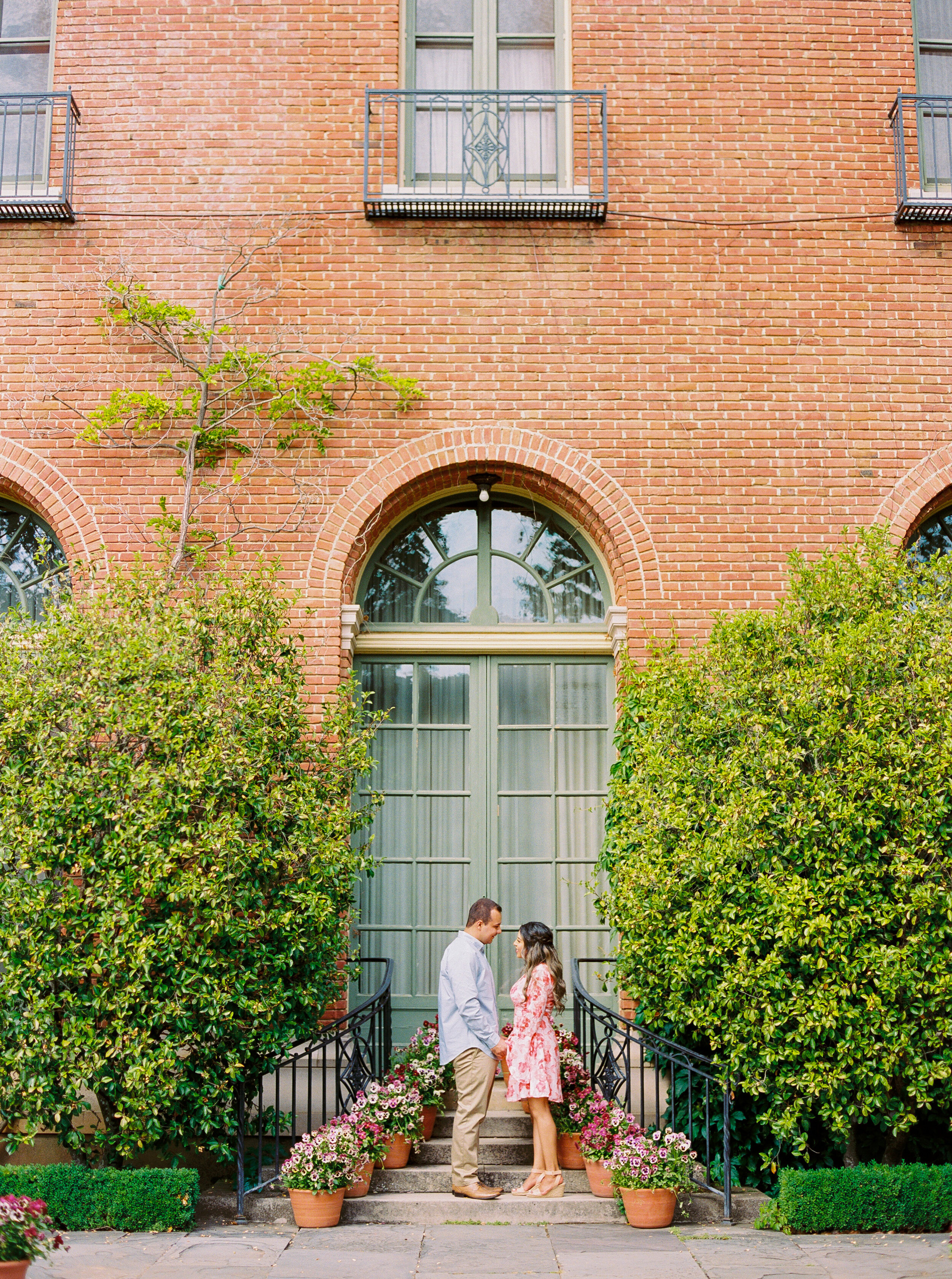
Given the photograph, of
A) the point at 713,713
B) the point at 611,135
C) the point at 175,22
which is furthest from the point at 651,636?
the point at 175,22

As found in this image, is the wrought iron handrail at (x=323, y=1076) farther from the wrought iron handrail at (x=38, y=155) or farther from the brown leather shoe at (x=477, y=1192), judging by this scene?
the wrought iron handrail at (x=38, y=155)

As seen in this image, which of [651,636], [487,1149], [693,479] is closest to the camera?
[487,1149]

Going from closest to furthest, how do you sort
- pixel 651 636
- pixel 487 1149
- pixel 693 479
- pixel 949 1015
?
pixel 949 1015 < pixel 487 1149 < pixel 651 636 < pixel 693 479

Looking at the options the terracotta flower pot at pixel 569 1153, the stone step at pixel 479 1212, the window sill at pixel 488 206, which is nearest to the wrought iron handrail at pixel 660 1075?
the terracotta flower pot at pixel 569 1153

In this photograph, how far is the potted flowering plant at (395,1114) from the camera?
6.71 meters

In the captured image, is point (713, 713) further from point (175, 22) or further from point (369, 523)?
point (175, 22)

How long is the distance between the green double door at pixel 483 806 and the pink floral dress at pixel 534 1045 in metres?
1.69

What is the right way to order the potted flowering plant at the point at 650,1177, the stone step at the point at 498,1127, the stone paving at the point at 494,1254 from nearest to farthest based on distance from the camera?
the stone paving at the point at 494,1254 < the potted flowering plant at the point at 650,1177 < the stone step at the point at 498,1127

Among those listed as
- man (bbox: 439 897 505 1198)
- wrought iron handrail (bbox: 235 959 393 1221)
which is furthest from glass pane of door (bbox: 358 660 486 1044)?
man (bbox: 439 897 505 1198)

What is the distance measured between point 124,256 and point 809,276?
5.28 m

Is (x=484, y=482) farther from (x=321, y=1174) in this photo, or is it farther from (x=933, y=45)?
(x=933, y=45)

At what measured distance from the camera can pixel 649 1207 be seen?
6383mm

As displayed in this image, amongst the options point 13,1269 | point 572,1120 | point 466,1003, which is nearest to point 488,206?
point 466,1003

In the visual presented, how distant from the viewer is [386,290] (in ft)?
29.3
